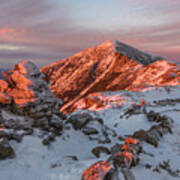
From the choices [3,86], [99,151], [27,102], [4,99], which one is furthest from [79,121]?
[3,86]

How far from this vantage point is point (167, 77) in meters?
83.4

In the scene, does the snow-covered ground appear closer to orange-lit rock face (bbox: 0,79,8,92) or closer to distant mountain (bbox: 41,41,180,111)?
orange-lit rock face (bbox: 0,79,8,92)

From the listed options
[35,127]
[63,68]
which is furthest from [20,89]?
[63,68]

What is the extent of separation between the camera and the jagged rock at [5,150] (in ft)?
43.6

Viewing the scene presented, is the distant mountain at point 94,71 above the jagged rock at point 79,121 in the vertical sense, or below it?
below

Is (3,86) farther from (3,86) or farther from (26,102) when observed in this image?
(26,102)

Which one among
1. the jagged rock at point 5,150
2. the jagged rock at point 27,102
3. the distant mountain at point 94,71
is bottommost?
the distant mountain at point 94,71

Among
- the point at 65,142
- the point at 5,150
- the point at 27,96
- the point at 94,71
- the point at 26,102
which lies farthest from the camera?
the point at 94,71

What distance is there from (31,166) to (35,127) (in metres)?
5.31

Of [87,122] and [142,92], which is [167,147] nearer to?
[87,122]

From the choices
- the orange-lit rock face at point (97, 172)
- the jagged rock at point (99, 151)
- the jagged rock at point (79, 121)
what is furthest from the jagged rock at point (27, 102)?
the orange-lit rock face at point (97, 172)

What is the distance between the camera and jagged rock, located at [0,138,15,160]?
13280mm

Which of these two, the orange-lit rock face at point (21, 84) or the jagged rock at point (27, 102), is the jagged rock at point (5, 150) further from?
the orange-lit rock face at point (21, 84)

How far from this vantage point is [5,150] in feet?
44.2
